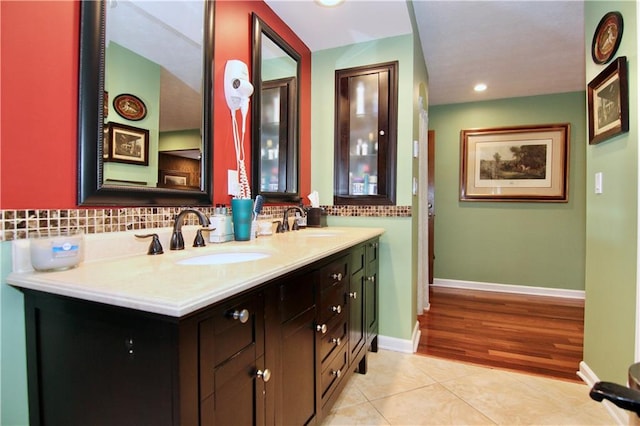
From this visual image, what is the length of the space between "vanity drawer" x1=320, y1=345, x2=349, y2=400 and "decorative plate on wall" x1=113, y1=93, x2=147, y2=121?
1.28 m

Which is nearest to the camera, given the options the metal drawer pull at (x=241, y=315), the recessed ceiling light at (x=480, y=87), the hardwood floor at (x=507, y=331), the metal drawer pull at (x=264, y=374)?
the metal drawer pull at (x=241, y=315)

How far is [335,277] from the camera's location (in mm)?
1498

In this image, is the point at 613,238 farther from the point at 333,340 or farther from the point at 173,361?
the point at 173,361

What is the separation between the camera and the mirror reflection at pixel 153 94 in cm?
111

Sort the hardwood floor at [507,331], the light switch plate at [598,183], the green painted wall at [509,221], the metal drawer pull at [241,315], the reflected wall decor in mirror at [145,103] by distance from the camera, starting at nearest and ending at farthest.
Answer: the metal drawer pull at [241,315] < the reflected wall decor in mirror at [145,103] < the light switch plate at [598,183] < the hardwood floor at [507,331] < the green painted wall at [509,221]

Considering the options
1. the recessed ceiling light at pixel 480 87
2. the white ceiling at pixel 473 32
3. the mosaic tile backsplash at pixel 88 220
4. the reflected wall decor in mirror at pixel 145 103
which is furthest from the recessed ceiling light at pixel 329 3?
the recessed ceiling light at pixel 480 87

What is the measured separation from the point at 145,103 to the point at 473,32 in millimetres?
2435

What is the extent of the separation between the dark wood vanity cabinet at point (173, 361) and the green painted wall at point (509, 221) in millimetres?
3408

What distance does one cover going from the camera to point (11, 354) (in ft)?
2.78

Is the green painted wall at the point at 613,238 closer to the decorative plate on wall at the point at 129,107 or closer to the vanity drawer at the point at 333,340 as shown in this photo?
the vanity drawer at the point at 333,340

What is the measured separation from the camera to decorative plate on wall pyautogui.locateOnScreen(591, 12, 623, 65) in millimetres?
1571

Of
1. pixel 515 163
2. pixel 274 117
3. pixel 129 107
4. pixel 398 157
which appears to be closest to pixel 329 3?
pixel 274 117

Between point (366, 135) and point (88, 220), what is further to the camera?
point (366, 135)

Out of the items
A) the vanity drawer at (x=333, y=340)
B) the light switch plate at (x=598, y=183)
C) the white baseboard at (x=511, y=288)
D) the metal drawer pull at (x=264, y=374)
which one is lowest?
the white baseboard at (x=511, y=288)
